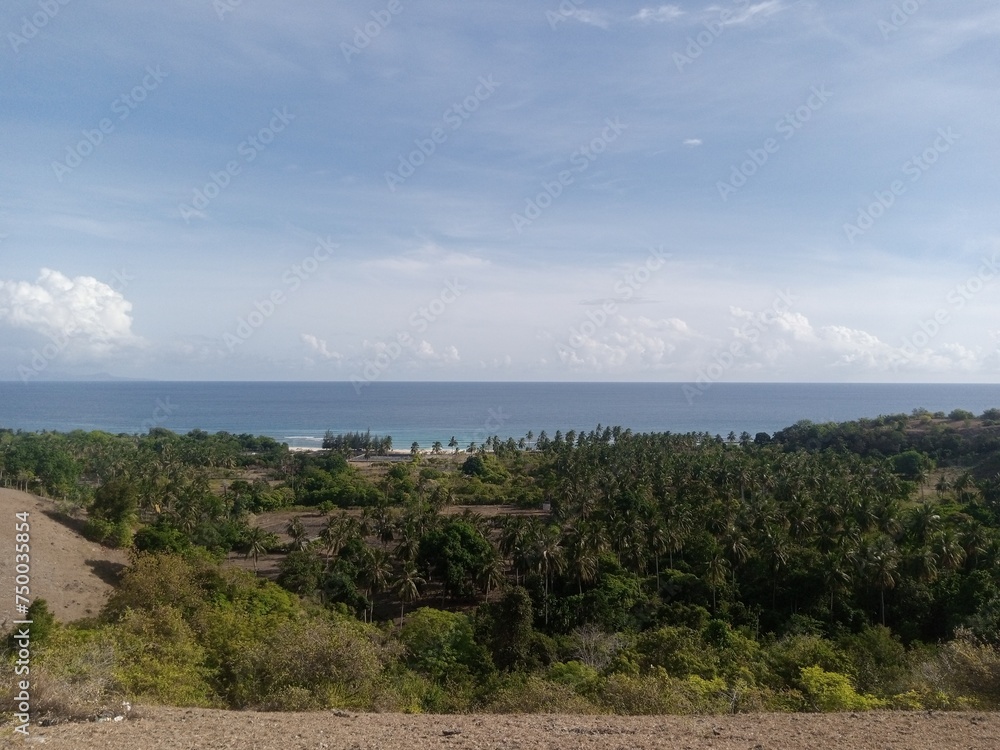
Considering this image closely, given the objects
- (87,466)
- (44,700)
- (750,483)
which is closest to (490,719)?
(44,700)

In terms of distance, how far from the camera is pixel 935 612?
112 ft

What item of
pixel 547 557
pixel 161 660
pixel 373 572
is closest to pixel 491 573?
pixel 547 557

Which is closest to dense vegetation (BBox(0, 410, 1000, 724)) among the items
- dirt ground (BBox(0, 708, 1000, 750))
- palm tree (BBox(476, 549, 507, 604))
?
palm tree (BBox(476, 549, 507, 604))

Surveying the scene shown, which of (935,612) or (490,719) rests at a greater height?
(490,719)

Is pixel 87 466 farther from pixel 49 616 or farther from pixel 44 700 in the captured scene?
pixel 44 700

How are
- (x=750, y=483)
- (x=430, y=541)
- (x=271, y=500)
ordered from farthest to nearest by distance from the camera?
(x=271, y=500) < (x=750, y=483) < (x=430, y=541)

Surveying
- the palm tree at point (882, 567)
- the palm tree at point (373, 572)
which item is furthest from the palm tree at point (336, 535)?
the palm tree at point (882, 567)

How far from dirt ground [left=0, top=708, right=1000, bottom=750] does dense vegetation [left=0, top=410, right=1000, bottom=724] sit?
1.61 meters

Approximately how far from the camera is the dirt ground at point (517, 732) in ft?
32.8

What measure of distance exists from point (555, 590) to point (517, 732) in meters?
31.8

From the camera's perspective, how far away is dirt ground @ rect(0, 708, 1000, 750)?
10008 millimetres

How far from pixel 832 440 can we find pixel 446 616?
100 meters

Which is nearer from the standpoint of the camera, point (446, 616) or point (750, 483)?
point (446, 616)

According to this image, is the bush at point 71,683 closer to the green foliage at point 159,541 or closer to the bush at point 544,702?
the bush at point 544,702
